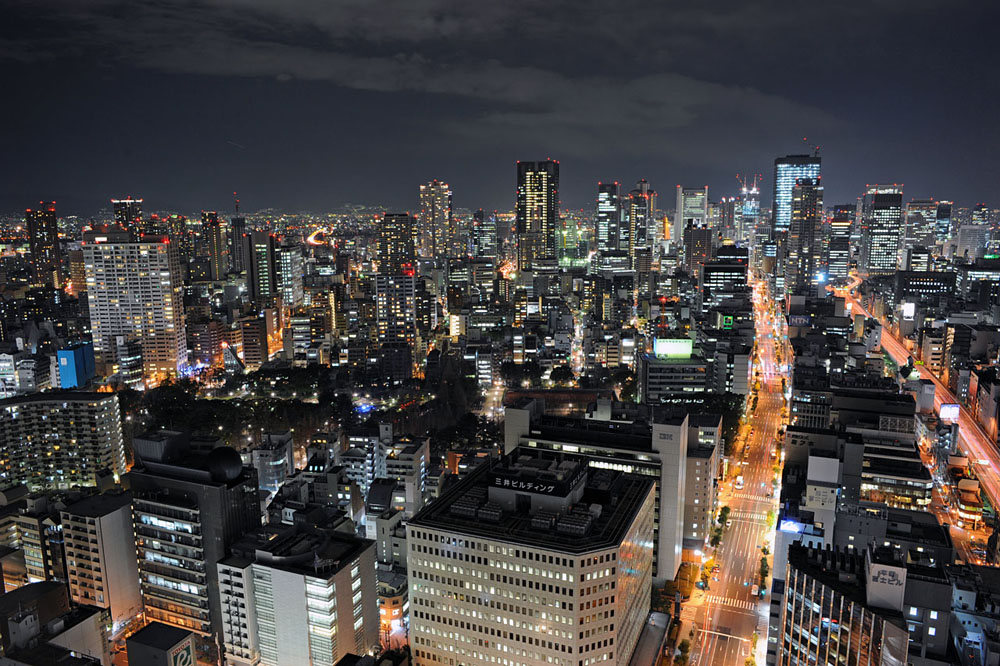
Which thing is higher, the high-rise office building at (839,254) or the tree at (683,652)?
the high-rise office building at (839,254)

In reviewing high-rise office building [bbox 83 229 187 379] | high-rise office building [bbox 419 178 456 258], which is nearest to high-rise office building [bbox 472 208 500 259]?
high-rise office building [bbox 419 178 456 258]

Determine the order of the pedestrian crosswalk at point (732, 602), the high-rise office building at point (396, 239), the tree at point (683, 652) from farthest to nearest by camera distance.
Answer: the high-rise office building at point (396, 239) < the pedestrian crosswalk at point (732, 602) < the tree at point (683, 652)

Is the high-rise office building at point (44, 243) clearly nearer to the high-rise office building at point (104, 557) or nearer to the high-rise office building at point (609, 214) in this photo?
the high-rise office building at point (104, 557)

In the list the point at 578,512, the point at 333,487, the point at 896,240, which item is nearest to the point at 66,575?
the point at 333,487

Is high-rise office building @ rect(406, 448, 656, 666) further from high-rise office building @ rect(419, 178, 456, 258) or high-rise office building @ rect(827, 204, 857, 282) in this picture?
high-rise office building @ rect(419, 178, 456, 258)

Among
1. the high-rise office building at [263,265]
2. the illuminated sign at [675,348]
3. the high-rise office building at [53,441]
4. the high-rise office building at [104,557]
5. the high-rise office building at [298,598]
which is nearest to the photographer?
the high-rise office building at [298,598]

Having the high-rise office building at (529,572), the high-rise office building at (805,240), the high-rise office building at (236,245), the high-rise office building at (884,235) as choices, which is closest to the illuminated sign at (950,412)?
the high-rise office building at (529,572)
